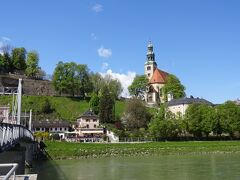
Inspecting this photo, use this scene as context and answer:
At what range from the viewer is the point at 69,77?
122m

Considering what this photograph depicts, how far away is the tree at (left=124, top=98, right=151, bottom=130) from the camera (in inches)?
4186

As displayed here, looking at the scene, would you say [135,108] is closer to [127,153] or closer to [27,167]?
[127,153]

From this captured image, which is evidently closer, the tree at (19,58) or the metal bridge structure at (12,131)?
the metal bridge structure at (12,131)

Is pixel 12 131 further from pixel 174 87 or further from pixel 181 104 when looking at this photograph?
pixel 174 87

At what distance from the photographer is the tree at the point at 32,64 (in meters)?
136

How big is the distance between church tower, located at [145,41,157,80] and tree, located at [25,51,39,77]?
47.1 m

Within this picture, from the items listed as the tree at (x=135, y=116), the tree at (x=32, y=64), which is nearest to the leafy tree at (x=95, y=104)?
the tree at (x=135, y=116)

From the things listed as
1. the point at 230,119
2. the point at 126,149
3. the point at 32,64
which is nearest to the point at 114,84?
the point at 32,64

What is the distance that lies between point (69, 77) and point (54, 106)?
1030 centimetres

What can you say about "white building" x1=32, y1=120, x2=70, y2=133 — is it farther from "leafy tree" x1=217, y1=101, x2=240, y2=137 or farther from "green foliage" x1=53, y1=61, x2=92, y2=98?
"leafy tree" x1=217, y1=101, x2=240, y2=137

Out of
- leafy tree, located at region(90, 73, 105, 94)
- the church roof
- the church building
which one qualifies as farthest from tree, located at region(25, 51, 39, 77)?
the church roof

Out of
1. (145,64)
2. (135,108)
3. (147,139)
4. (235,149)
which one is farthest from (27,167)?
(145,64)

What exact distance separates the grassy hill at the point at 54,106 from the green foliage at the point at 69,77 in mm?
4068

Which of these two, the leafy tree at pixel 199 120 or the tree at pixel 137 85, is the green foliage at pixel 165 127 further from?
the tree at pixel 137 85
